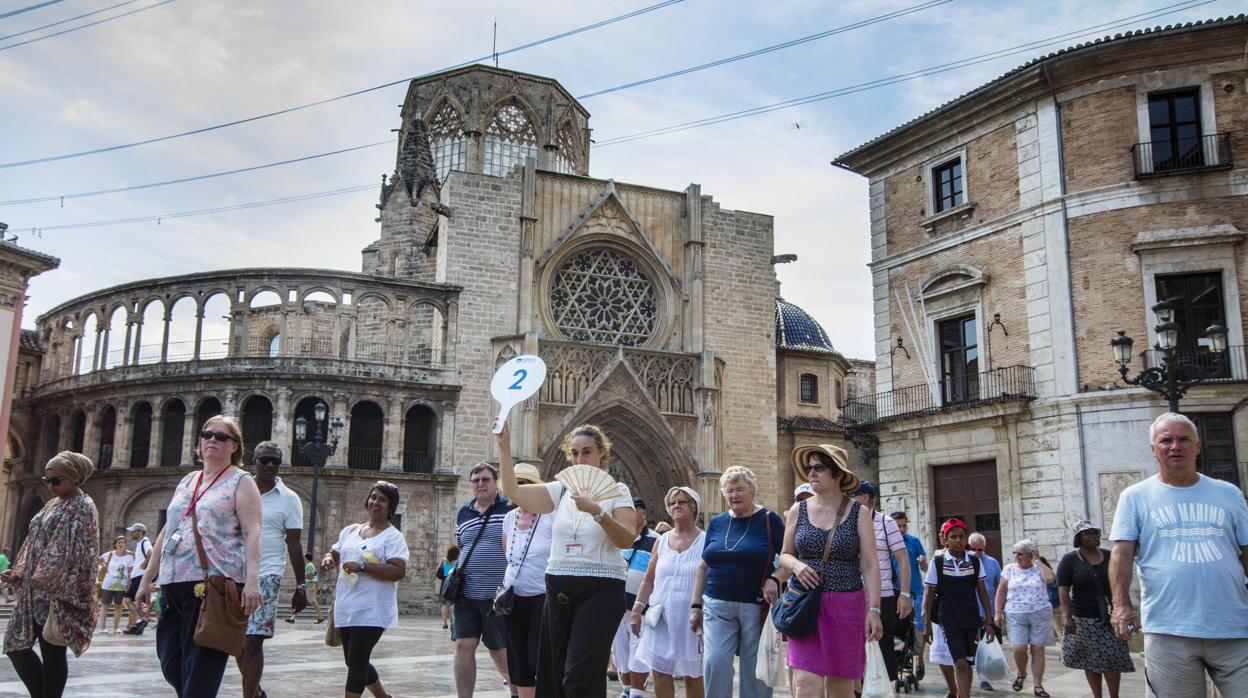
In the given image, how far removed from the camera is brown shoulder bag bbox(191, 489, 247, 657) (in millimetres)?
5312

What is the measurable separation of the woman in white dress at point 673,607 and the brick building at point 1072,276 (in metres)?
13.4

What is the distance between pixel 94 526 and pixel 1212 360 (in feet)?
58.4

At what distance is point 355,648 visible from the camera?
7082mm

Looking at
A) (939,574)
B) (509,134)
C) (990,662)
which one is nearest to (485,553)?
(939,574)

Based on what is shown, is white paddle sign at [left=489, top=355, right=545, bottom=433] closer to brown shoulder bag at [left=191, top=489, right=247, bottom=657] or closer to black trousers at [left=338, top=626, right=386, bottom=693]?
brown shoulder bag at [left=191, top=489, right=247, bottom=657]

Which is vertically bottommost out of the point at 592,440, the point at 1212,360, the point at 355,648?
the point at 355,648

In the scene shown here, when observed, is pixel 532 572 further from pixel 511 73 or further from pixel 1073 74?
pixel 511 73

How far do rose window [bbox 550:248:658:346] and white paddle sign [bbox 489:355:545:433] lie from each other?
1014 inches

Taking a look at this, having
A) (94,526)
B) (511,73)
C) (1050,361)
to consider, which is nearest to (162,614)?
(94,526)

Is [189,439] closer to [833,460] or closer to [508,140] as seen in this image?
[508,140]

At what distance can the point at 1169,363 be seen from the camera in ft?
46.8

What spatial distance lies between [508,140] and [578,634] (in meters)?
34.0

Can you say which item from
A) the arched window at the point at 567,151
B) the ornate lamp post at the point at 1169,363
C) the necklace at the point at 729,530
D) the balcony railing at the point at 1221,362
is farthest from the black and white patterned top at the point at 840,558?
the arched window at the point at 567,151

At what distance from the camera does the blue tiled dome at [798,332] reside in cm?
3872
